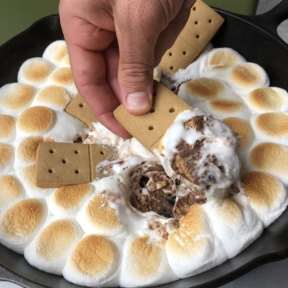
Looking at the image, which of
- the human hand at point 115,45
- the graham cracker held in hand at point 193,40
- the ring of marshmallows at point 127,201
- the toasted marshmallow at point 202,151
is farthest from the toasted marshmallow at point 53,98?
the toasted marshmallow at point 202,151

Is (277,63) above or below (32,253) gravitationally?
above

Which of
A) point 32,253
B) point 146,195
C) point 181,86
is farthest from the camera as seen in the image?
point 181,86

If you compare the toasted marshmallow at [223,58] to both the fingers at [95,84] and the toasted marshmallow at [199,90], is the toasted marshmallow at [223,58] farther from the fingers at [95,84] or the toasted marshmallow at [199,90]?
the fingers at [95,84]

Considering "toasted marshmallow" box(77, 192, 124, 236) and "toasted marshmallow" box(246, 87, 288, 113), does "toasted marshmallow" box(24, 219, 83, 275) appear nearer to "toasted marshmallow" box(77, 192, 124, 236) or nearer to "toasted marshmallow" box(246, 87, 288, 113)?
"toasted marshmallow" box(77, 192, 124, 236)

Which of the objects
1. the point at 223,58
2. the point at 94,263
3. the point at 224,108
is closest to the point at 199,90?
the point at 224,108

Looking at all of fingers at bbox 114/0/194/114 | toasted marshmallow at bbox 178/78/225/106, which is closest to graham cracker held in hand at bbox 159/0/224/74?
toasted marshmallow at bbox 178/78/225/106

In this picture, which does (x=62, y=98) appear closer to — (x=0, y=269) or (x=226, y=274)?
(x=0, y=269)

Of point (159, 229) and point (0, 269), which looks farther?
point (159, 229)

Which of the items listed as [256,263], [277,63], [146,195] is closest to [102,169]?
[146,195]
